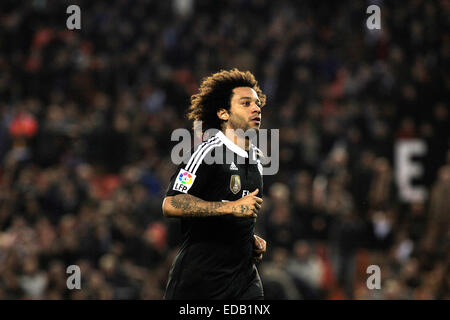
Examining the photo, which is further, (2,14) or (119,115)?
(2,14)

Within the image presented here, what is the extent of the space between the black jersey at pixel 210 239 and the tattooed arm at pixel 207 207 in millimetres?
107

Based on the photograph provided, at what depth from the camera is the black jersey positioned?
5500 mm

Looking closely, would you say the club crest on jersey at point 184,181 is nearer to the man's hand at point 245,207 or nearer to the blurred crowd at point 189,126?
the man's hand at point 245,207

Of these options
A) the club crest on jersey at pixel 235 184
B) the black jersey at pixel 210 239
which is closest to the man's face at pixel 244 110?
the black jersey at pixel 210 239

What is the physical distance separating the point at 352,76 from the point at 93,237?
6.49 m

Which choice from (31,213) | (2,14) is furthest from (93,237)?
(2,14)

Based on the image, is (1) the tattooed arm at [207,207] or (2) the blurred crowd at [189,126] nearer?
(1) the tattooed arm at [207,207]

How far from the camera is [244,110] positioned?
5.86 meters

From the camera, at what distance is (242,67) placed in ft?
52.6

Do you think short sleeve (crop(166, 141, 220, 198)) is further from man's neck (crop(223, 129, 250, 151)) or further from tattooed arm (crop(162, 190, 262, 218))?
man's neck (crop(223, 129, 250, 151))

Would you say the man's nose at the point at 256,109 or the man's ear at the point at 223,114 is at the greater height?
the man's nose at the point at 256,109

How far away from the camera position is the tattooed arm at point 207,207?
17.0 feet

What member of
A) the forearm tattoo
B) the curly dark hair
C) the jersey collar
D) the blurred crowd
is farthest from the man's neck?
the blurred crowd
